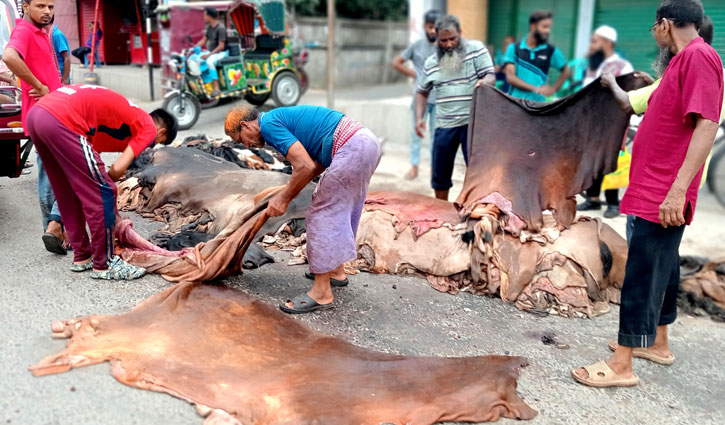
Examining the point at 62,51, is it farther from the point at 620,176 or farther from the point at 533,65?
the point at 620,176

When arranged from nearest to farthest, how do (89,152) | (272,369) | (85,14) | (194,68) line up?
(272,369) → (89,152) → (85,14) → (194,68)

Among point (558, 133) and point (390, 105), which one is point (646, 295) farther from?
point (390, 105)

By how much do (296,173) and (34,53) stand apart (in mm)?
2190

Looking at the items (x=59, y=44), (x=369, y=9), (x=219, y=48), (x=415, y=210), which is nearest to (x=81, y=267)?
(x=59, y=44)

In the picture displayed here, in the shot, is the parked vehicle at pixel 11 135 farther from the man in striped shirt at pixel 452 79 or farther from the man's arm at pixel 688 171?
the man's arm at pixel 688 171

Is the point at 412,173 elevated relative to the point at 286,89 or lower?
lower

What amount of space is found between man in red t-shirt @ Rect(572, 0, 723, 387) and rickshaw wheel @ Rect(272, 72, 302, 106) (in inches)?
323

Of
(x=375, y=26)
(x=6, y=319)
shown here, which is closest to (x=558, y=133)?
(x=6, y=319)

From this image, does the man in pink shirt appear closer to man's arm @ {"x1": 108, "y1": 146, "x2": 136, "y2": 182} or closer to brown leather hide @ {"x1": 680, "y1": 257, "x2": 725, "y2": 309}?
man's arm @ {"x1": 108, "y1": 146, "x2": 136, "y2": 182}

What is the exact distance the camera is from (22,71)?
4.16 m

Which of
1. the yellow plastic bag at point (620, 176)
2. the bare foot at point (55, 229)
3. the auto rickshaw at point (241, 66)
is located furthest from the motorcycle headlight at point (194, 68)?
the yellow plastic bag at point (620, 176)

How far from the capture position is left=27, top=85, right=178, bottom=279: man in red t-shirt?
3580mm

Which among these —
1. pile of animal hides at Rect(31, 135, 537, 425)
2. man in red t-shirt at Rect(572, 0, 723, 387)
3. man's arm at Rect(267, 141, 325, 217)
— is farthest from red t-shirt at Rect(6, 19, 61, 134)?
man in red t-shirt at Rect(572, 0, 723, 387)

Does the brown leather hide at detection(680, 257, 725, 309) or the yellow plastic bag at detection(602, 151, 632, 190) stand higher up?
the yellow plastic bag at detection(602, 151, 632, 190)
